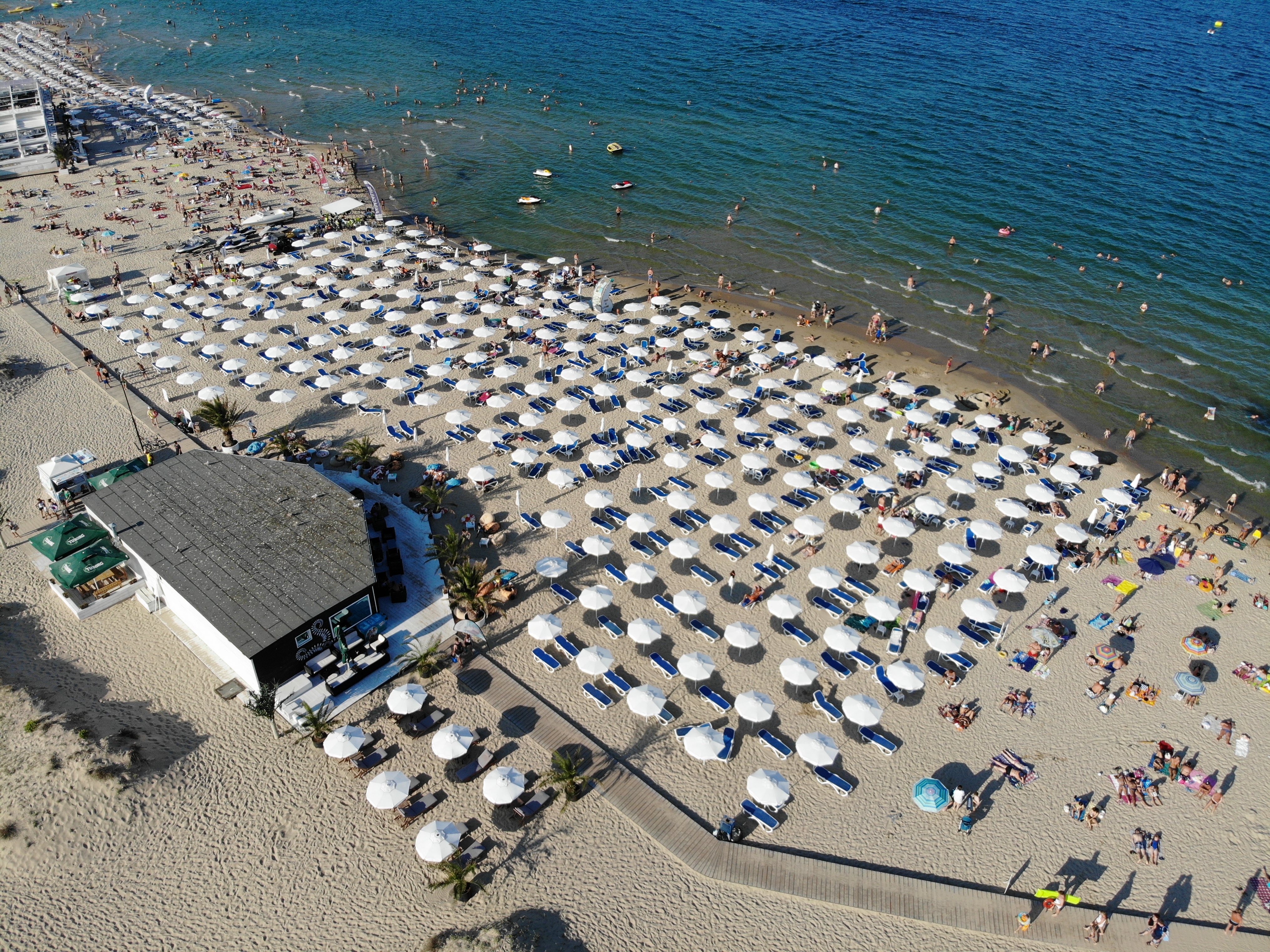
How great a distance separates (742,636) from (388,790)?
10.9 meters

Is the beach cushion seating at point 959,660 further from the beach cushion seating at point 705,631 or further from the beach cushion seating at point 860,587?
the beach cushion seating at point 705,631

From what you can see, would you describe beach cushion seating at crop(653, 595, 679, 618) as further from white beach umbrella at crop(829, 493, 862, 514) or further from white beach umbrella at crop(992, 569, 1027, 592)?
white beach umbrella at crop(992, 569, 1027, 592)

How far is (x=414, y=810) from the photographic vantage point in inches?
766

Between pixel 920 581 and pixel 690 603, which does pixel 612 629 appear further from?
pixel 920 581

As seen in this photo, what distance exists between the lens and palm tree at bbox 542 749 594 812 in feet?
64.3

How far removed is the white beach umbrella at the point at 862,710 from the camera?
21.2 metres

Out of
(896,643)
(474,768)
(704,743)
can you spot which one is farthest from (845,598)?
(474,768)

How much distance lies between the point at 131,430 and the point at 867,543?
3119 cm

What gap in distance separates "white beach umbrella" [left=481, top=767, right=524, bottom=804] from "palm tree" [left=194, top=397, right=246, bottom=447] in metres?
20.2

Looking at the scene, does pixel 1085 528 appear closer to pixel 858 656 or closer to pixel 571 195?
pixel 858 656

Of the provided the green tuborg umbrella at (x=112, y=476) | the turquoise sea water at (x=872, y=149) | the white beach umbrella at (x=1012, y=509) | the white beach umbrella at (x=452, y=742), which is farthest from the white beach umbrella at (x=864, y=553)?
the green tuborg umbrella at (x=112, y=476)

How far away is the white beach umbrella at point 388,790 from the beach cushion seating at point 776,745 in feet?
31.8

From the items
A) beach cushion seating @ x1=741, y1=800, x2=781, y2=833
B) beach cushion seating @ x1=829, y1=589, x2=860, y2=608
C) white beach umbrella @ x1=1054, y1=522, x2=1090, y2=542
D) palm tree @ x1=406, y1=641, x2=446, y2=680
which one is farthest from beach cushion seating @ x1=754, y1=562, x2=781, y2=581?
palm tree @ x1=406, y1=641, x2=446, y2=680

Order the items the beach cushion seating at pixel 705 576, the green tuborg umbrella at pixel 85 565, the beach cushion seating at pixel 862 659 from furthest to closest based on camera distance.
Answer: the beach cushion seating at pixel 705 576
the green tuborg umbrella at pixel 85 565
the beach cushion seating at pixel 862 659
